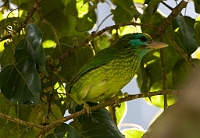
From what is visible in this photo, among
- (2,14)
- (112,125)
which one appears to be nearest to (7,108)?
(112,125)

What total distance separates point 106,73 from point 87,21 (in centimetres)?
40

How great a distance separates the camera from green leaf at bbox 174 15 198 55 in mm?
1235

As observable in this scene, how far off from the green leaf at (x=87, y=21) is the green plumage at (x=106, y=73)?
0.23 metres

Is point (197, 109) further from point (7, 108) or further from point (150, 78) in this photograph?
point (150, 78)

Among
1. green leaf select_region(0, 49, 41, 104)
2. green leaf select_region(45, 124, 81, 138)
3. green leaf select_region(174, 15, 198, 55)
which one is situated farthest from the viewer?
green leaf select_region(174, 15, 198, 55)

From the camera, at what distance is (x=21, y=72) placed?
1.20 meters

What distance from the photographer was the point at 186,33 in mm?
1295

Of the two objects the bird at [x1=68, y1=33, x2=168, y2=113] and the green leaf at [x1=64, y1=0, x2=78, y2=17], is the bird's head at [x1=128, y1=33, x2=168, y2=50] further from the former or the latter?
the green leaf at [x1=64, y1=0, x2=78, y2=17]

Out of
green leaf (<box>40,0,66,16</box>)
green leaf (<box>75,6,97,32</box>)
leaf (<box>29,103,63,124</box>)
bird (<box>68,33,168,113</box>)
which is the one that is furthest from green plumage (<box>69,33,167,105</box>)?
green leaf (<box>40,0,66,16</box>)

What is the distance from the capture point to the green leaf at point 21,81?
1.08 metres

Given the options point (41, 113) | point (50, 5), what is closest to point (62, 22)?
point (50, 5)

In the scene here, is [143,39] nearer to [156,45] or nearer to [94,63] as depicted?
[156,45]

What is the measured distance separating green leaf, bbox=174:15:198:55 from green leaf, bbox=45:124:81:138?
0.50 metres

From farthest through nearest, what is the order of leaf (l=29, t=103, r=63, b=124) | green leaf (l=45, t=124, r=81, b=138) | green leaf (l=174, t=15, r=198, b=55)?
leaf (l=29, t=103, r=63, b=124) → green leaf (l=174, t=15, r=198, b=55) → green leaf (l=45, t=124, r=81, b=138)
